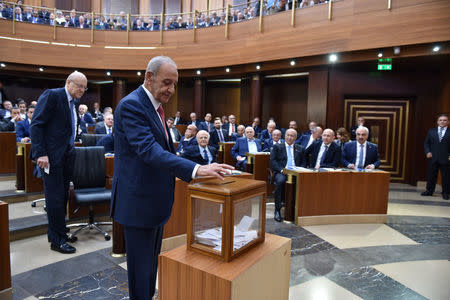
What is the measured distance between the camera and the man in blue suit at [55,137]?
2.58 meters

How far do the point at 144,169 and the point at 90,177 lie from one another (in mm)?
2275

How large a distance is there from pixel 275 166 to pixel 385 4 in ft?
12.6

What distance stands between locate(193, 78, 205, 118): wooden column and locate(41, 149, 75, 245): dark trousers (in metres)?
8.53

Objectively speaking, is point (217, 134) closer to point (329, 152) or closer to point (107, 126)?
point (107, 126)

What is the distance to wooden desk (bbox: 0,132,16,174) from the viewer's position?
5.23 metres

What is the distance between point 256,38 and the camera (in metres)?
8.04

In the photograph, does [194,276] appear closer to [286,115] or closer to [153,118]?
[153,118]

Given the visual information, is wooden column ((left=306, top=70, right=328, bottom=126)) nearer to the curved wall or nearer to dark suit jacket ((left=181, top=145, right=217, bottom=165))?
the curved wall

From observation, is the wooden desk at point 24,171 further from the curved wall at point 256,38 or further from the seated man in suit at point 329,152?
the curved wall at point 256,38

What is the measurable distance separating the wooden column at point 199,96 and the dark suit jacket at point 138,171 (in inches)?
389

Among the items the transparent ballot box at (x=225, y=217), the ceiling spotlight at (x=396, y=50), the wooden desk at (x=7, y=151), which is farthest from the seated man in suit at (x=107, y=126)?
the ceiling spotlight at (x=396, y=50)

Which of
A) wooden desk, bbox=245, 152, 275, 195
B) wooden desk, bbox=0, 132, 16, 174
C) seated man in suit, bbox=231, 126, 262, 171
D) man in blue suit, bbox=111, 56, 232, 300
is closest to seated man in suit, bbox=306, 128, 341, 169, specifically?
wooden desk, bbox=245, 152, 275, 195

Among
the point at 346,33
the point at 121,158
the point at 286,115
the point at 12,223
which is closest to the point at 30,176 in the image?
the point at 12,223

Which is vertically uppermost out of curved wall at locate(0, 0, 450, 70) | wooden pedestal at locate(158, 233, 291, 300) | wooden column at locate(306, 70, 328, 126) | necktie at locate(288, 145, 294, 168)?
curved wall at locate(0, 0, 450, 70)
